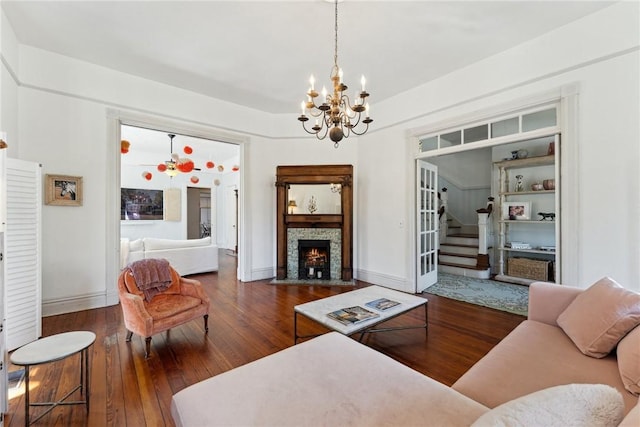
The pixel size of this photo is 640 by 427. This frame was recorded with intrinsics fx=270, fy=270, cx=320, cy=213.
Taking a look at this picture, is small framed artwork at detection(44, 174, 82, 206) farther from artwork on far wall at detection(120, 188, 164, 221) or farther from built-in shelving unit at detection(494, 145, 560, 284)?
built-in shelving unit at detection(494, 145, 560, 284)

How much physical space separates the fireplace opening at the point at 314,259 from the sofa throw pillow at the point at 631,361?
3920 millimetres

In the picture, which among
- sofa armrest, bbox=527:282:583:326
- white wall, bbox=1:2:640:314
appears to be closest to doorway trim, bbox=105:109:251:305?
white wall, bbox=1:2:640:314

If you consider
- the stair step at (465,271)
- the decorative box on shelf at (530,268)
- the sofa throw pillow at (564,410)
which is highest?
the sofa throw pillow at (564,410)

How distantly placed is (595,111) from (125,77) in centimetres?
558

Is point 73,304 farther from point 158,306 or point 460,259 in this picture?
point 460,259

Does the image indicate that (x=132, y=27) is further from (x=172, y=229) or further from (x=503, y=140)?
(x=172, y=229)

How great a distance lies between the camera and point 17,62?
9.97ft

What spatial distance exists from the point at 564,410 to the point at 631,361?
100 cm

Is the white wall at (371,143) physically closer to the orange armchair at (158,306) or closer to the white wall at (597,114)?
the white wall at (597,114)

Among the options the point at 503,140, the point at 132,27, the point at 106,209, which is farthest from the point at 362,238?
the point at 132,27

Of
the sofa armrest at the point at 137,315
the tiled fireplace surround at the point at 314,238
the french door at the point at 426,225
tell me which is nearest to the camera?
the sofa armrest at the point at 137,315

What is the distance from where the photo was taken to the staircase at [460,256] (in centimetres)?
531

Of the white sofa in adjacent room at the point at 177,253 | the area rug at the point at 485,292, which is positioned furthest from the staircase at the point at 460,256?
the white sofa in adjacent room at the point at 177,253

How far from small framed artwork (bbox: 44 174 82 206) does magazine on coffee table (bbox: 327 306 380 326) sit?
3523 millimetres
